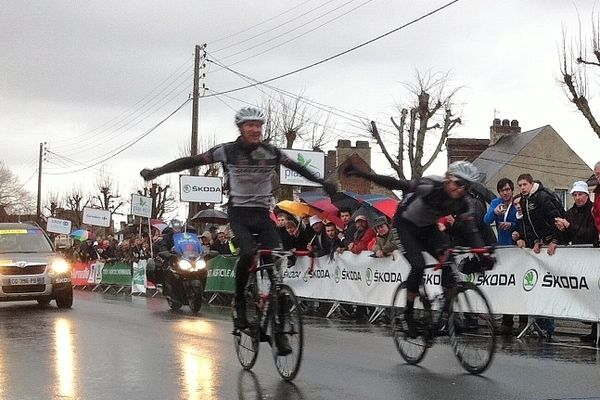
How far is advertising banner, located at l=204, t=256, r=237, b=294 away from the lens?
64.8 feet

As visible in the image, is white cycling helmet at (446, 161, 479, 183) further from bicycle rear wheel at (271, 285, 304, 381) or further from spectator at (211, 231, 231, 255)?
spectator at (211, 231, 231, 255)

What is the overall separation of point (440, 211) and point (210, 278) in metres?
13.2

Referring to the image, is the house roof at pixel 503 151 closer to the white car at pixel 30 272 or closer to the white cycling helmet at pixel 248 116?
the white car at pixel 30 272

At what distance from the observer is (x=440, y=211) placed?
8391mm

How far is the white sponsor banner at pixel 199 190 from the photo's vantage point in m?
29.2

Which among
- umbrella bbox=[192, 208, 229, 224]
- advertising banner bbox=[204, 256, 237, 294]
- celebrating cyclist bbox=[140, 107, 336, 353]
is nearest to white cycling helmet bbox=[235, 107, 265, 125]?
celebrating cyclist bbox=[140, 107, 336, 353]

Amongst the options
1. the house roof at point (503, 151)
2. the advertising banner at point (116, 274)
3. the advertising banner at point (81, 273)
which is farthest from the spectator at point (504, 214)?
the house roof at point (503, 151)

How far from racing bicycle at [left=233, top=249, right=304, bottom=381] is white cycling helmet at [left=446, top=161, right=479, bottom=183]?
1.64 m

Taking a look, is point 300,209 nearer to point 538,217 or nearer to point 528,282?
point 538,217

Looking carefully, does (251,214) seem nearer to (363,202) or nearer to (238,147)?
(238,147)

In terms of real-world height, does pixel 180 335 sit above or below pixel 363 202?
below

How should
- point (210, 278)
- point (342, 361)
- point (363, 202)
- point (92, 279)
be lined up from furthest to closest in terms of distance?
1. point (92, 279)
2. point (210, 278)
3. point (363, 202)
4. point (342, 361)

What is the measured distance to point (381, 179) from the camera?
823cm

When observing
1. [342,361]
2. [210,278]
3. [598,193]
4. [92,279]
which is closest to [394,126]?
[92,279]
